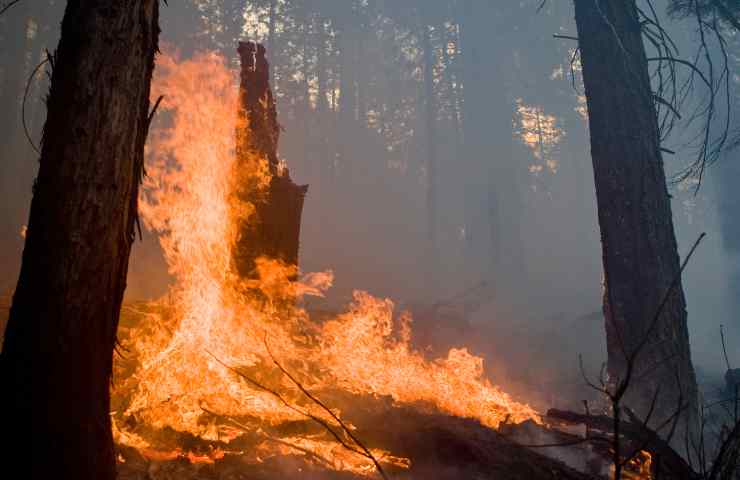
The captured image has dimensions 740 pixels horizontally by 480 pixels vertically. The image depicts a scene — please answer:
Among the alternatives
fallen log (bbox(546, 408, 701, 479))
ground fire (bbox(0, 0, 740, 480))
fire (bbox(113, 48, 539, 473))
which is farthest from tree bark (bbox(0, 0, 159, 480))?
fallen log (bbox(546, 408, 701, 479))

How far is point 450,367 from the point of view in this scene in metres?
6.69

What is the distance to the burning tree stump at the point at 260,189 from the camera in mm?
6352

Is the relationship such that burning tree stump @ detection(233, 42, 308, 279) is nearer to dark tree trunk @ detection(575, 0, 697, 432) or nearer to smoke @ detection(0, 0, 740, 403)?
dark tree trunk @ detection(575, 0, 697, 432)

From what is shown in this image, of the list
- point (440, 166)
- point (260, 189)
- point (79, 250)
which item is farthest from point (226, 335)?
point (440, 166)

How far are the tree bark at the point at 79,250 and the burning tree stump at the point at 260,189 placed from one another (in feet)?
11.5

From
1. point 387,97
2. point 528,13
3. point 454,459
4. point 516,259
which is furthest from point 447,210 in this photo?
point 454,459

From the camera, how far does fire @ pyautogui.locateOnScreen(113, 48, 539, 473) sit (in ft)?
15.8

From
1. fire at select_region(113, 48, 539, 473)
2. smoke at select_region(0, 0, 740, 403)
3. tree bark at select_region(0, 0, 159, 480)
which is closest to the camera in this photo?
tree bark at select_region(0, 0, 159, 480)

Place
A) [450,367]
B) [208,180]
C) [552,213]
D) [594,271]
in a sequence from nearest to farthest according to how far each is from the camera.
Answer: [208,180] < [450,367] < [594,271] < [552,213]

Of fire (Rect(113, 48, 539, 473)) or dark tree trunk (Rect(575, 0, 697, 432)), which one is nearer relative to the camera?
fire (Rect(113, 48, 539, 473))

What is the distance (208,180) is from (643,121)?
5.78m

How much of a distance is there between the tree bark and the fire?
2.11 metres

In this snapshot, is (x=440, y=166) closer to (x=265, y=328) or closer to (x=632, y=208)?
(x=632, y=208)

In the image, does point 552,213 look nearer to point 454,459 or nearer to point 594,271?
point 594,271
